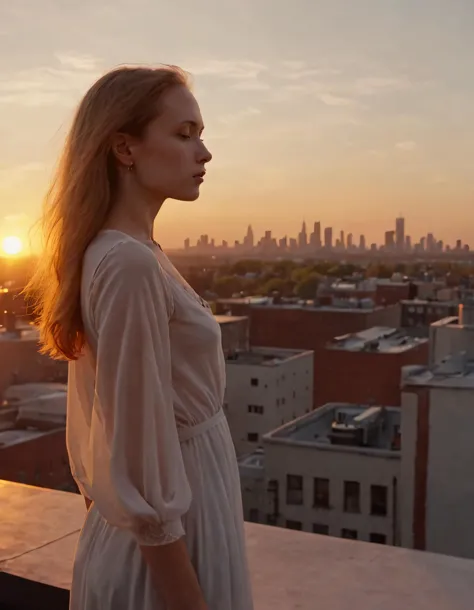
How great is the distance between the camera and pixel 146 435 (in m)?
0.85

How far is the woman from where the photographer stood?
2.78 ft

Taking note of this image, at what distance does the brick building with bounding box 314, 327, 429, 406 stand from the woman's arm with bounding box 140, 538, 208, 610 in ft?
51.5

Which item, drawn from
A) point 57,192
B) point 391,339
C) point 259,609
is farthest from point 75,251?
point 391,339

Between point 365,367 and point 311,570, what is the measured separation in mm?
16282

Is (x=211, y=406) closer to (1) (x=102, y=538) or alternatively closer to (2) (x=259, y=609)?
(1) (x=102, y=538)

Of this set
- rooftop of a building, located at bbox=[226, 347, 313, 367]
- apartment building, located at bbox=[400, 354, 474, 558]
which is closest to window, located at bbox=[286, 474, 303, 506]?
apartment building, located at bbox=[400, 354, 474, 558]

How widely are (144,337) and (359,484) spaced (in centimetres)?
1092

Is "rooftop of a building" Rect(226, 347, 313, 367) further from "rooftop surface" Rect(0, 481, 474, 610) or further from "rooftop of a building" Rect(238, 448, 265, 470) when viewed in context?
"rooftop surface" Rect(0, 481, 474, 610)

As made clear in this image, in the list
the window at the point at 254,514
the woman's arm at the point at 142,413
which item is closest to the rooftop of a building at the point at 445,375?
the window at the point at 254,514

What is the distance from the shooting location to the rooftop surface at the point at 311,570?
1.32 m

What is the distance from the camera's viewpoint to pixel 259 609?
4.28ft

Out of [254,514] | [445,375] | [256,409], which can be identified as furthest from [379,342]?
[254,514]

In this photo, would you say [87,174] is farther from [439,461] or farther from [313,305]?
[313,305]

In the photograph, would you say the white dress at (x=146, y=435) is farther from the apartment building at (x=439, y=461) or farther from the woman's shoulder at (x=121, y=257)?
the apartment building at (x=439, y=461)
